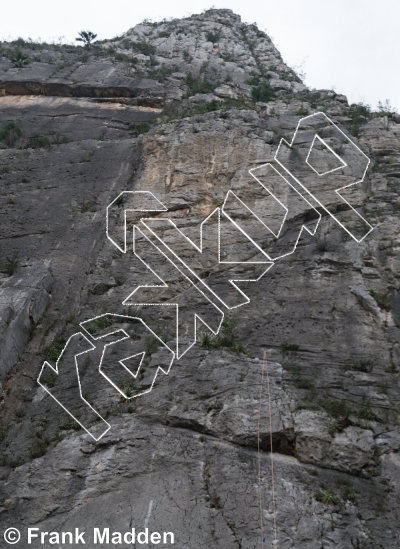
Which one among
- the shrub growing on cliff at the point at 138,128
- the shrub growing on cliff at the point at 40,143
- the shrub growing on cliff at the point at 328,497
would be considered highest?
the shrub growing on cliff at the point at 138,128

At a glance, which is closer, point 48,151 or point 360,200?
point 360,200

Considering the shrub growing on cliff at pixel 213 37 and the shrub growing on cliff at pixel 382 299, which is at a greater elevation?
the shrub growing on cliff at pixel 213 37

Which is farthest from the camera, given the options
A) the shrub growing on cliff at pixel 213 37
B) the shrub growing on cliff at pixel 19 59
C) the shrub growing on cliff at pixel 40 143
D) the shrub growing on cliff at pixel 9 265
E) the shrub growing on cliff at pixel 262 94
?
the shrub growing on cliff at pixel 213 37

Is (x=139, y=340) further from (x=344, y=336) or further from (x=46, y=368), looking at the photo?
(x=344, y=336)

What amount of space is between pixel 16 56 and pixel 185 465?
92.5ft

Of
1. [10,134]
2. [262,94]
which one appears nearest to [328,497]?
[10,134]

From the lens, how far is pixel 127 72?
2583 centimetres

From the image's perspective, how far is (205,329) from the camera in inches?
451

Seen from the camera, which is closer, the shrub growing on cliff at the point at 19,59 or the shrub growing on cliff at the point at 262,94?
the shrub growing on cliff at the point at 262,94

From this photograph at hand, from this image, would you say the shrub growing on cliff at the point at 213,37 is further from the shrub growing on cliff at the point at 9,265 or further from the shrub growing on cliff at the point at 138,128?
the shrub growing on cliff at the point at 9,265

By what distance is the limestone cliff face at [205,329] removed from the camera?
789 cm

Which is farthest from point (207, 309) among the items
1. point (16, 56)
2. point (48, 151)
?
point (16, 56)

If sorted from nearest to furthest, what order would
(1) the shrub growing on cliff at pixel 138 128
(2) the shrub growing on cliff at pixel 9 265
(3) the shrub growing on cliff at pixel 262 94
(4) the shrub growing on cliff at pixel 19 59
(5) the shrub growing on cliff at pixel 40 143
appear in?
(2) the shrub growing on cliff at pixel 9 265
(5) the shrub growing on cliff at pixel 40 143
(1) the shrub growing on cliff at pixel 138 128
(3) the shrub growing on cliff at pixel 262 94
(4) the shrub growing on cliff at pixel 19 59

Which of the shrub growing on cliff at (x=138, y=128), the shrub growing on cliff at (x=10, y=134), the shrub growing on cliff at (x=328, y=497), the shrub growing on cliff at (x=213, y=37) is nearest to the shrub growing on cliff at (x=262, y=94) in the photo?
the shrub growing on cliff at (x=138, y=128)
